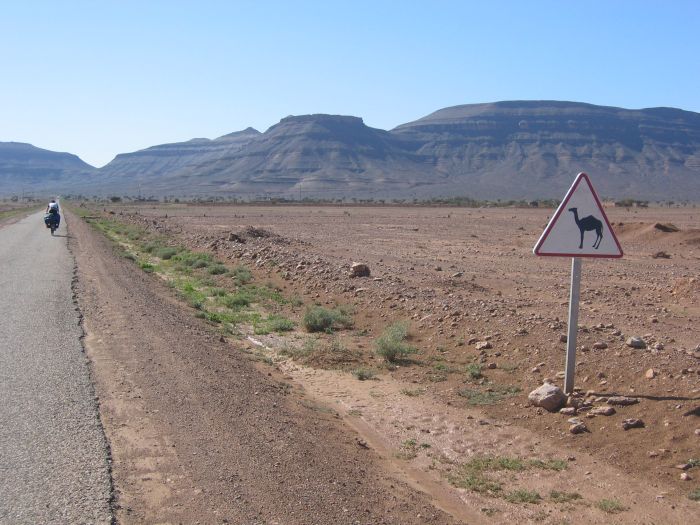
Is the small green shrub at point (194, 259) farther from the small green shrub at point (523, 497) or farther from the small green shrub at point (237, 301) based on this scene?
the small green shrub at point (523, 497)

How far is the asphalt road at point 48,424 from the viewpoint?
5.04m

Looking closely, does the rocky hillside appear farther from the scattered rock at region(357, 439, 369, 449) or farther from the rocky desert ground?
the scattered rock at region(357, 439, 369, 449)

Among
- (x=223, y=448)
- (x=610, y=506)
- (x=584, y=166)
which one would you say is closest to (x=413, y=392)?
(x=223, y=448)

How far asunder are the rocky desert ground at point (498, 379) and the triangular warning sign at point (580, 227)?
5.34ft

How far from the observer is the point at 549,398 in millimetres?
7844

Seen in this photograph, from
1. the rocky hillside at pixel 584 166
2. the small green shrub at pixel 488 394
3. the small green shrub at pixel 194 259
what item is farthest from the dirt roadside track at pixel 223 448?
A: the rocky hillside at pixel 584 166

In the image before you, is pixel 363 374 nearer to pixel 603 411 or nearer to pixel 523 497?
pixel 603 411

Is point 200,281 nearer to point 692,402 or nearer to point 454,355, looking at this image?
point 454,355

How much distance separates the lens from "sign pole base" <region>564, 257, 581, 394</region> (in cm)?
787

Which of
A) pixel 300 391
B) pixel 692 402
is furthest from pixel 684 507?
pixel 300 391

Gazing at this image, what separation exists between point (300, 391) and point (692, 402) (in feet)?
15.1

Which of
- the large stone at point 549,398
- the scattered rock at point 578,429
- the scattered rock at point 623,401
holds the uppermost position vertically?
the scattered rock at point 623,401

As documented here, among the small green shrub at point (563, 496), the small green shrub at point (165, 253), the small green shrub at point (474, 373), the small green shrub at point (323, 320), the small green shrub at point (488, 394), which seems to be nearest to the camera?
the small green shrub at point (563, 496)

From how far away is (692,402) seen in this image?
7031mm
